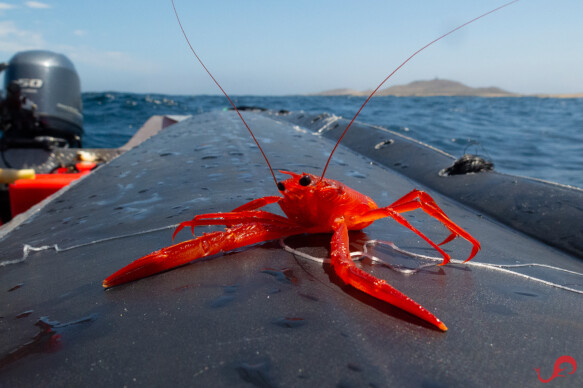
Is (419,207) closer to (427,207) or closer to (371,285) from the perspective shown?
(427,207)

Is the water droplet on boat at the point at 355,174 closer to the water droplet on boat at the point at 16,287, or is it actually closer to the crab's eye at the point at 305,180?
the crab's eye at the point at 305,180

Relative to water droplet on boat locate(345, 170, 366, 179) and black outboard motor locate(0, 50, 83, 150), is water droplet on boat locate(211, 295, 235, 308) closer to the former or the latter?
water droplet on boat locate(345, 170, 366, 179)

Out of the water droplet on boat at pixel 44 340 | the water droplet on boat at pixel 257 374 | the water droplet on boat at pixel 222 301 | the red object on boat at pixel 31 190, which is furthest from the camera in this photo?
the red object on boat at pixel 31 190

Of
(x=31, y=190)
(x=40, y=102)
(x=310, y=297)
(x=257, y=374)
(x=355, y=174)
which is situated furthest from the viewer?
(x=40, y=102)

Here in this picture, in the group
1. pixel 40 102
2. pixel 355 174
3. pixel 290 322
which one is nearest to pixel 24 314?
pixel 290 322

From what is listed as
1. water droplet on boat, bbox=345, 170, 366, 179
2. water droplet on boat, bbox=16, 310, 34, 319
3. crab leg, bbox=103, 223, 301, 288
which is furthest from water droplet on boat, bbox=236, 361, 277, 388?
water droplet on boat, bbox=345, 170, 366, 179

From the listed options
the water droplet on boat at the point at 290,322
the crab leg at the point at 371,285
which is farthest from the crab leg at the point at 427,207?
the water droplet on boat at the point at 290,322
